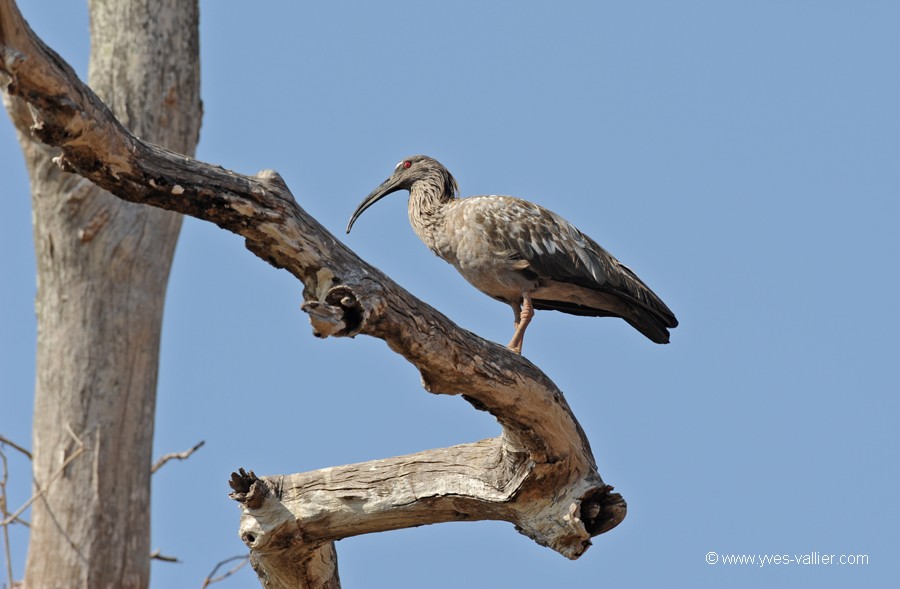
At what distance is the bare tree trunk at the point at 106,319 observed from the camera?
33.5 feet

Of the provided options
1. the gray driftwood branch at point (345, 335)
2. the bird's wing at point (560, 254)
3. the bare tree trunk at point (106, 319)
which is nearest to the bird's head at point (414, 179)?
the bird's wing at point (560, 254)

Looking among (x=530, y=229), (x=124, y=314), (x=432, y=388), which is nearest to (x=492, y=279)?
(x=530, y=229)

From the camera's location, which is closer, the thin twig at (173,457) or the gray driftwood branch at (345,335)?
the gray driftwood branch at (345,335)

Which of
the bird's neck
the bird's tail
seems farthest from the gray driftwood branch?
the bird's neck

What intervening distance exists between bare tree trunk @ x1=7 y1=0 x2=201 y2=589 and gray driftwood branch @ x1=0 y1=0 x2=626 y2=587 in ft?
12.0

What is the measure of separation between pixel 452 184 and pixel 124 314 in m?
3.59

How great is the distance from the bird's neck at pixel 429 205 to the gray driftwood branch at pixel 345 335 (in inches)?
66.2

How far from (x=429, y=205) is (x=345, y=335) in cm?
301

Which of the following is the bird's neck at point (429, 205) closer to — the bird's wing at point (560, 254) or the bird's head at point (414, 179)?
the bird's head at point (414, 179)

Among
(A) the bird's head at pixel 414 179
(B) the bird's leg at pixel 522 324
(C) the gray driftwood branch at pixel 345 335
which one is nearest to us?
(C) the gray driftwood branch at pixel 345 335

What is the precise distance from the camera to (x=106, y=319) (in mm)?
10539

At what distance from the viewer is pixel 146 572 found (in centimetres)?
1049

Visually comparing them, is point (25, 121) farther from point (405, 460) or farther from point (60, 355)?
point (405, 460)

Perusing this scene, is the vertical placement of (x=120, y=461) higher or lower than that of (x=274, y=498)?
higher
